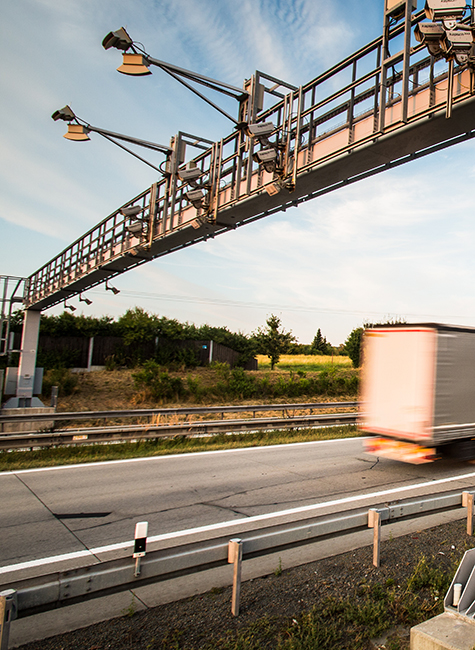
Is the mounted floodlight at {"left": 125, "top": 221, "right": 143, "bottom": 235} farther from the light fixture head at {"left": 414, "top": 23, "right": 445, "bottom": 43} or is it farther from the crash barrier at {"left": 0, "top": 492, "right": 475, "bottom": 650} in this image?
the crash barrier at {"left": 0, "top": 492, "right": 475, "bottom": 650}

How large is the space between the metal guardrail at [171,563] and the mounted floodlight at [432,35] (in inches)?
285

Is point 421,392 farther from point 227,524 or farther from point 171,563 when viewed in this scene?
point 171,563

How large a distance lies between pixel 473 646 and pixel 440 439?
6.80m

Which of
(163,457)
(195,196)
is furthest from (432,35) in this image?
(163,457)

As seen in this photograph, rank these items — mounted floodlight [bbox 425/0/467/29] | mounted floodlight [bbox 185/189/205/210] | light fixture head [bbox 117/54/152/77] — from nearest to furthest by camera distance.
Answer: mounted floodlight [bbox 425/0/467/29] < light fixture head [bbox 117/54/152/77] < mounted floodlight [bbox 185/189/205/210]

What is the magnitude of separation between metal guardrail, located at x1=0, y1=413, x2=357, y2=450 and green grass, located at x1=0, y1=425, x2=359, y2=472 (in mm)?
185

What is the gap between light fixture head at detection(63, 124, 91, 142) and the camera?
555 inches

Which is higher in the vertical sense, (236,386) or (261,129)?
(261,129)

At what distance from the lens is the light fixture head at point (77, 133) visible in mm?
14102

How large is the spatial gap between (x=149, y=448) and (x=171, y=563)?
→ 908cm

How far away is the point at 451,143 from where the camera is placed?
8039 millimetres

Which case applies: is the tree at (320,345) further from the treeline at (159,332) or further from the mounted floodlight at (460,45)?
the mounted floodlight at (460,45)

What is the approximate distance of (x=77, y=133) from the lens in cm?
1416

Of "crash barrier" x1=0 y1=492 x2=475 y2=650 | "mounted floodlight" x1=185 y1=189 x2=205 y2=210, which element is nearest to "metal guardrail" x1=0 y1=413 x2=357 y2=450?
"mounted floodlight" x1=185 y1=189 x2=205 y2=210
